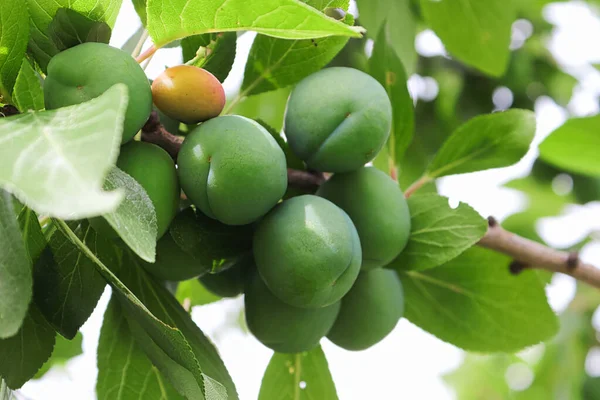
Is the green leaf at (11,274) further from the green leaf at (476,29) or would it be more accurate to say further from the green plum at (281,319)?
the green leaf at (476,29)

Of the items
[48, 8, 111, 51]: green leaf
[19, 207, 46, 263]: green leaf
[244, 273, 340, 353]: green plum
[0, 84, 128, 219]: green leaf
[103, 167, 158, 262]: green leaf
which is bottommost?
[244, 273, 340, 353]: green plum

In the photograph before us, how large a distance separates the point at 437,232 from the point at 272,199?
314mm

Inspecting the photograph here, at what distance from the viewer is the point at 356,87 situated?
100 centimetres

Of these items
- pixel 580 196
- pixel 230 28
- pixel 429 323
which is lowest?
pixel 580 196

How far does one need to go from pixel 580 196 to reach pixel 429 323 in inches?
65.3

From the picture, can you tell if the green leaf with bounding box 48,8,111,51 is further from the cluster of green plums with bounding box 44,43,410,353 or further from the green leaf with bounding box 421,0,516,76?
the green leaf with bounding box 421,0,516,76

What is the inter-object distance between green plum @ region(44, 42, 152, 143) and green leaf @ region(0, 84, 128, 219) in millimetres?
111

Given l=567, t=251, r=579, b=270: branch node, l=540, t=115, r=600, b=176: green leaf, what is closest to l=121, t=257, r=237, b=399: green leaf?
l=567, t=251, r=579, b=270: branch node

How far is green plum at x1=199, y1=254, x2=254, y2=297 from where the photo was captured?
3.61 ft

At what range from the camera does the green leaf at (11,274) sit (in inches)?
26.4

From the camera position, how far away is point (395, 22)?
5.67 ft

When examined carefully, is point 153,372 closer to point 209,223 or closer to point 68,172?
point 209,223

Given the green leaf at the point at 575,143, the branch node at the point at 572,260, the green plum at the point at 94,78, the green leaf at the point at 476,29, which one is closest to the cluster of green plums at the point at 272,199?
the green plum at the point at 94,78

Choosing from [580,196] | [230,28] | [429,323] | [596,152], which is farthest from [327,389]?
[580,196]
